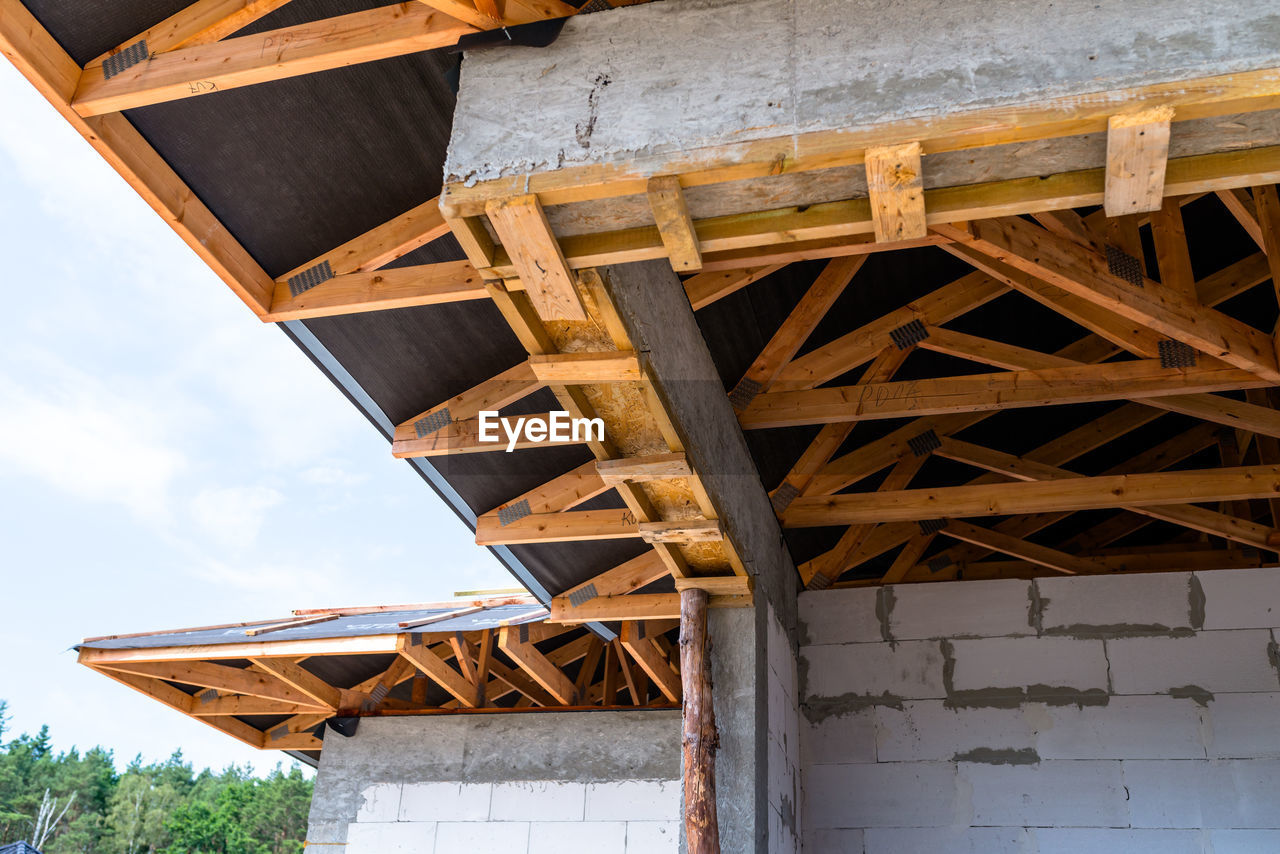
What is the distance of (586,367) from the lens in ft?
13.8

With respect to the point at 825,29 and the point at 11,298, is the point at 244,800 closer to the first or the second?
the point at 825,29

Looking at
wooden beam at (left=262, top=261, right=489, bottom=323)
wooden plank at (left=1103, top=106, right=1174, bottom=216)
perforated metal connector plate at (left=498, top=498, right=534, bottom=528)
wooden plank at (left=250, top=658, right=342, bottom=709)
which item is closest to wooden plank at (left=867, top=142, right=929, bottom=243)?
wooden plank at (left=1103, top=106, right=1174, bottom=216)

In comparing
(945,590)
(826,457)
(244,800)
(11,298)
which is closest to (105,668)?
(826,457)

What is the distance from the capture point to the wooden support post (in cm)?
512

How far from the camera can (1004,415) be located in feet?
27.9

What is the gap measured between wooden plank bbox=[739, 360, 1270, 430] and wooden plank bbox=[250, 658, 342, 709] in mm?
5605

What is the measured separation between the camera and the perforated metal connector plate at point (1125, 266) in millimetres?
5492

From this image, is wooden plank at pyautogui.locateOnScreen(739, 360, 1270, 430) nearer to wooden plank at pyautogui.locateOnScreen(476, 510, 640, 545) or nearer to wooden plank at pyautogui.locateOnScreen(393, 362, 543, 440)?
wooden plank at pyautogui.locateOnScreen(476, 510, 640, 545)

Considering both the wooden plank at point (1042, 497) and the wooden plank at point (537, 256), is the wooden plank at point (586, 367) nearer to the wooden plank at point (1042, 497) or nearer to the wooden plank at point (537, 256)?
the wooden plank at point (537, 256)

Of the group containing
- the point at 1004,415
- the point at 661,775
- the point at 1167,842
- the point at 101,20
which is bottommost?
the point at 1167,842

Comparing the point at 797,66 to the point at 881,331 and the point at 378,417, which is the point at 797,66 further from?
the point at 881,331

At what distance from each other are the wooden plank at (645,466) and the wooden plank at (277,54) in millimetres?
2040

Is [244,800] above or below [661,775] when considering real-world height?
above

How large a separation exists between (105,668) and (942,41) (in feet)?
30.7
